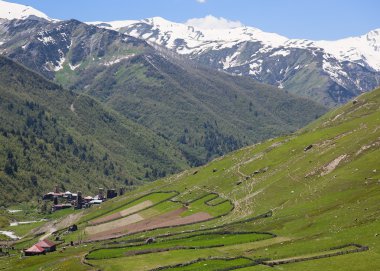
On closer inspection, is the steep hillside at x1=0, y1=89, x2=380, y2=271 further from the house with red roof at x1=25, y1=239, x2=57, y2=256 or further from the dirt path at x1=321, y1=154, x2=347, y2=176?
the house with red roof at x1=25, y1=239, x2=57, y2=256

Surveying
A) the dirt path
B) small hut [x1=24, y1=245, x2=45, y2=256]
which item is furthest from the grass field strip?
small hut [x1=24, y1=245, x2=45, y2=256]

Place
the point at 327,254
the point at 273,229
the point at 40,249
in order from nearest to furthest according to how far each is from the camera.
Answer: the point at 327,254, the point at 273,229, the point at 40,249

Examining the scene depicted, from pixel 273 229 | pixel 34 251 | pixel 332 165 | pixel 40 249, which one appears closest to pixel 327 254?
pixel 273 229

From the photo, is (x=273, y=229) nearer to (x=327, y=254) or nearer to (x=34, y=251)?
(x=327, y=254)

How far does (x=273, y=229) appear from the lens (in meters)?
140

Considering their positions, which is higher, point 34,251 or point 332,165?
point 332,165

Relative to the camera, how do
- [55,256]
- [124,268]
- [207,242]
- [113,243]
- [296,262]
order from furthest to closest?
[113,243]
[55,256]
[207,242]
[124,268]
[296,262]

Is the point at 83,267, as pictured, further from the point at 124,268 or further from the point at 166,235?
the point at 166,235

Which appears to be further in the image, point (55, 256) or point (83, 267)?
point (55, 256)

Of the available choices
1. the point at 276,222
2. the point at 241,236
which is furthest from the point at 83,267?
the point at 276,222

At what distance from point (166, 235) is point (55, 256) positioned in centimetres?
2954

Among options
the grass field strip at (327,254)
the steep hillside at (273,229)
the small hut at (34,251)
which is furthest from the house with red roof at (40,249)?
the grass field strip at (327,254)

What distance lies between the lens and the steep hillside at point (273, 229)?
364 ft

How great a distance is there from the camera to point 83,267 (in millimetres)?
128250
